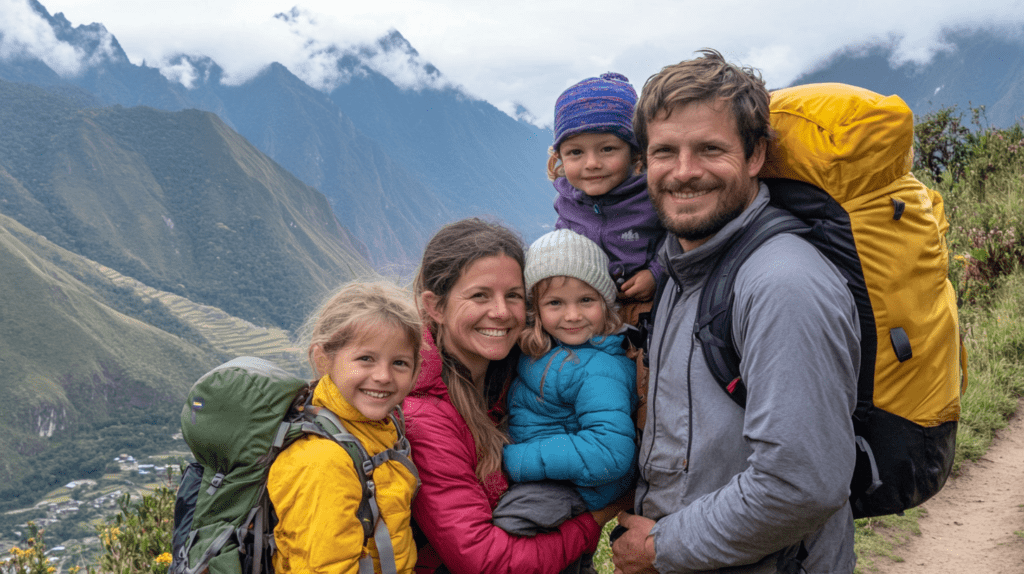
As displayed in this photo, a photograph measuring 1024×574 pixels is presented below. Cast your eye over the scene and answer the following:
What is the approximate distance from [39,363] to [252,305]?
75.8 meters

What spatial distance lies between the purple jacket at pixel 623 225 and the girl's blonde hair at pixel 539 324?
0.66ft

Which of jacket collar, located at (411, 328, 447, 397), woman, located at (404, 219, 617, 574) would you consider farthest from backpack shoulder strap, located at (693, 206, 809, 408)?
jacket collar, located at (411, 328, 447, 397)

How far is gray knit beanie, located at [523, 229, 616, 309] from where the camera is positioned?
2.78 m

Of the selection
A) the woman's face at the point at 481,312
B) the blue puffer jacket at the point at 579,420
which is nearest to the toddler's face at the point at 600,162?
the woman's face at the point at 481,312

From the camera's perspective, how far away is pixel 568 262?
2.78 m

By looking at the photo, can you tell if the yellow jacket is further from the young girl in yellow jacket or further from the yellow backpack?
the yellow backpack

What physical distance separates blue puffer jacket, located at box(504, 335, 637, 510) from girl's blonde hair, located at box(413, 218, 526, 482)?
0.09 m

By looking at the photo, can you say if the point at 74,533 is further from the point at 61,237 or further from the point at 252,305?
the point at 61,237

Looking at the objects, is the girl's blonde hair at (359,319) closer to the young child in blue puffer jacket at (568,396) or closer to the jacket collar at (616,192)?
the young child in blue puffer jacket at (568,396)

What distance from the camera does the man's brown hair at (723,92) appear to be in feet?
6.95

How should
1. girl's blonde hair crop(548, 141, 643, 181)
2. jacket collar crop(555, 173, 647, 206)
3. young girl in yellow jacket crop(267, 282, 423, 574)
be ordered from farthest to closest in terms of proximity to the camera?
1. girl's blonde hair crop(548, 141, 643, 181)
2. jacket collar crop(555, 173, 647, 206)
3. young girl in yellow jacket crop(267, 282, 423, 574)

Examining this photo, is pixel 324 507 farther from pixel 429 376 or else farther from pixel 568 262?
pixel 568 262

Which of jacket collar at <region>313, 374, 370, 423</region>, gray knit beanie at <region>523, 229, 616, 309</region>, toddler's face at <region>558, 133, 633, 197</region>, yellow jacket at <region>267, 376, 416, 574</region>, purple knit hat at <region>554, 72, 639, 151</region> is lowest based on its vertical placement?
yellow jacket at <region>267, 376, 416, 574</region>

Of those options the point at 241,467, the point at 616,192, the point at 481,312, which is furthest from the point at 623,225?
the point at 241,467
